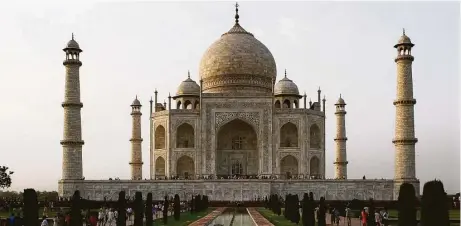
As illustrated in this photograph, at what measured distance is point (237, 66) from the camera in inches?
1192

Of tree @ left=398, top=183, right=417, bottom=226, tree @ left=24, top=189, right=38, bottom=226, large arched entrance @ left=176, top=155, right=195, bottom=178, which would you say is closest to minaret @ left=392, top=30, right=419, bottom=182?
large arched entrance @ left=176, top=155, right=195, bottom=178

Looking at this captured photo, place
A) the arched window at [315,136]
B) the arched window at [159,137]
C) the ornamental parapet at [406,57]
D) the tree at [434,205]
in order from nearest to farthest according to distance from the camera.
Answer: the tree at [434,205], the ornamental parapet at [406,57], the arched window at [315,136], the arched window at [159,137]

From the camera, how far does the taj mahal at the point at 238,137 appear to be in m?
23.8

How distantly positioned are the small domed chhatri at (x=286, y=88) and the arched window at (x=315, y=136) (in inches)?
74.0

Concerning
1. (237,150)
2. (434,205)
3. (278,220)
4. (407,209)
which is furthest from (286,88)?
(434,205)

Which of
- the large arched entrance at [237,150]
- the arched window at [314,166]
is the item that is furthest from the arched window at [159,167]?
the arched window at [314,166]

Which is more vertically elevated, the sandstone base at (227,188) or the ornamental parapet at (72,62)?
the ornamental parapet at (72,62)

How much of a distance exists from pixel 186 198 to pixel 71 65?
6.41 metres

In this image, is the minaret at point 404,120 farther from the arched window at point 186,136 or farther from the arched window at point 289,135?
the arched window at point 186,136

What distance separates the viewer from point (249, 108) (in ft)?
89.9

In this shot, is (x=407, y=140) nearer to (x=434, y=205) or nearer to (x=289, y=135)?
(x=289, y=135)

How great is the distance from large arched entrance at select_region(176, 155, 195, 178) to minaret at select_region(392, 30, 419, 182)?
27.6ft

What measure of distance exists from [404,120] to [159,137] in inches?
408

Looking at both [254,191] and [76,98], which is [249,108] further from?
[76,98]
